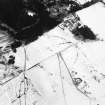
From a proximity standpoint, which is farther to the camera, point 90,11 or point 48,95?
point 90,11

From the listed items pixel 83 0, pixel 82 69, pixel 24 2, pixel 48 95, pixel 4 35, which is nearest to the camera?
pixel 48 95

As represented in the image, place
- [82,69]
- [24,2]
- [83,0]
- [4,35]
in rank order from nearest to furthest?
1. [82,69]
2. [4,35]
3. [24,2]
4. [83,0]

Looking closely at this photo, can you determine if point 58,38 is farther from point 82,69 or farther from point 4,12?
point 4,12

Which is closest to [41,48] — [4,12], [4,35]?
[4,35]

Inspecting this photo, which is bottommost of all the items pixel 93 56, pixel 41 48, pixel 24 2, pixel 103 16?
pixel 93 56

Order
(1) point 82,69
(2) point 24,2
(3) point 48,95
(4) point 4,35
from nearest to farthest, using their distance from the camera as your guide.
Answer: (3) point 48,95 < (1) point 82,69 < (4) point 4,35 < (2) point 24,2

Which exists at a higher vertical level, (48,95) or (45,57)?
(45,57)

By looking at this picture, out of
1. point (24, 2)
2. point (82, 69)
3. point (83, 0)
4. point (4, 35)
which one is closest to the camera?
point (82, 69)

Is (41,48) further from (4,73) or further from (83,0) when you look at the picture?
(83,0)

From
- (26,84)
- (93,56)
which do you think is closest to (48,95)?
(26,84)
